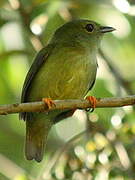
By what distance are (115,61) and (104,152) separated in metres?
2.73

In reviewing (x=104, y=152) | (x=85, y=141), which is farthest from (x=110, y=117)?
(x=104, y=152)

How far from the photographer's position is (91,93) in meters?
7.89

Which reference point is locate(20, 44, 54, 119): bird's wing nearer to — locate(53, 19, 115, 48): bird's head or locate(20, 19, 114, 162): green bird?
locate(20, 19, 114, 162): green bird

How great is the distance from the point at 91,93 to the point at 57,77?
1169 millimetres

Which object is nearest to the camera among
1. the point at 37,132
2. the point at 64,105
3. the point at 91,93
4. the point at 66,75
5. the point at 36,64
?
the point at 64,105

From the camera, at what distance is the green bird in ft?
22.3

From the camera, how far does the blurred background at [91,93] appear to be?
664 cm

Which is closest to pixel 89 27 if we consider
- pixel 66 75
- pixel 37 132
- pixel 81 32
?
pixel 81 32

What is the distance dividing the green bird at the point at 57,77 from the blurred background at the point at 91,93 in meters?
0.28

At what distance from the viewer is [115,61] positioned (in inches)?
362

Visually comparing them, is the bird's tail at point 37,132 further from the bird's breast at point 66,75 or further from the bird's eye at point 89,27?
the bird's eye at point 89,27

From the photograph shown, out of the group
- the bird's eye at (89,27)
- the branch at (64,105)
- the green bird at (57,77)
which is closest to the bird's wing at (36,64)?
the green bird at (57,77)

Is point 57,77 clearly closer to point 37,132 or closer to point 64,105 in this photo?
point 37,132

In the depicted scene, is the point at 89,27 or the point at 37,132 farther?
the point at 89,27
